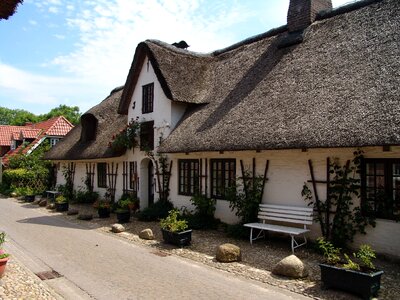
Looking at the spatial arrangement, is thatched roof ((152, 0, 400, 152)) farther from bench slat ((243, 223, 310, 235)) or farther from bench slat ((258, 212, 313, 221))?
bench slat ((243, 223, 310, 235))

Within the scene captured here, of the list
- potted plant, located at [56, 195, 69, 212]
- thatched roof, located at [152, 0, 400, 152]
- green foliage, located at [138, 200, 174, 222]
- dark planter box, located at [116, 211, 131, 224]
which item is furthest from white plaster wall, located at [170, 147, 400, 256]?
potted plant, located at [56, 195, 69, 212]

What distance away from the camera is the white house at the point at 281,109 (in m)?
7.94

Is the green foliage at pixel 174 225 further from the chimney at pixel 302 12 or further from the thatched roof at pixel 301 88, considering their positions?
the chimney at pixel 302 12

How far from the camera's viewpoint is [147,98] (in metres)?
15.8

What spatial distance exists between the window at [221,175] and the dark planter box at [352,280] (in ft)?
17.9

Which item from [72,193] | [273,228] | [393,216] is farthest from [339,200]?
[72,193]

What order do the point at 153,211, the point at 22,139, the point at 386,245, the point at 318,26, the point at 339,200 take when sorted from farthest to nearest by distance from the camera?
the point at 22,139
the point at 153,211
the point at 318,26
the point at 339,200
the point at 386,245

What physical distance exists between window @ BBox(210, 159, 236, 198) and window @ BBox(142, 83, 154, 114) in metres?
4.72

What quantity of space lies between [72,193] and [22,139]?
12.0 meters

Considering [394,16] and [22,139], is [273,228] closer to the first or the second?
[394,16]

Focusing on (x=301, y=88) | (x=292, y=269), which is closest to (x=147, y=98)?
(x=301, y=88)

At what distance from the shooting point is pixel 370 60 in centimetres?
900

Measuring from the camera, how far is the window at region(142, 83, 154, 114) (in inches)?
612

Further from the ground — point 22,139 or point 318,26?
point 318,26
